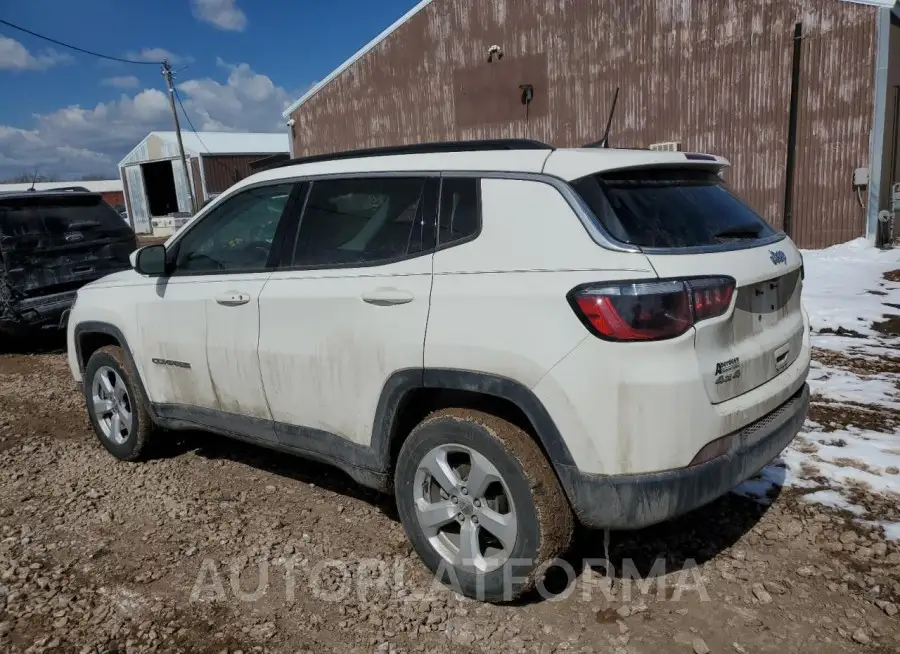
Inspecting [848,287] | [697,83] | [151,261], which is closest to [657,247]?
[151,261]

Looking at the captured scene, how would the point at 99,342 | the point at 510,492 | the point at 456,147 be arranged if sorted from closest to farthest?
1. the point at 510,492
2. the point at 456,147
3. the point at 99,342

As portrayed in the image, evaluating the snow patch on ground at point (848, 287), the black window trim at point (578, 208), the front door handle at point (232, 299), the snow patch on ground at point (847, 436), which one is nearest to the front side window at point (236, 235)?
the front door handle at point (232, 299)

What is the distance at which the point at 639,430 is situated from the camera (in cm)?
238

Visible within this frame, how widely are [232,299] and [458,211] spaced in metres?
1.41

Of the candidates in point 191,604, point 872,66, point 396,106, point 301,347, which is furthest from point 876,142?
point 191,604

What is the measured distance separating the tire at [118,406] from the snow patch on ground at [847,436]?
360 centimetres

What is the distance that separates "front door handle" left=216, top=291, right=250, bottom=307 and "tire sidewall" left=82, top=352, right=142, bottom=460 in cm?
115

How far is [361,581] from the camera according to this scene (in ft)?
10.1

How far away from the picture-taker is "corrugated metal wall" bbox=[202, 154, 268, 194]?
35.2 metres

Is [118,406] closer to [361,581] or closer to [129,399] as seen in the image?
[129,399]

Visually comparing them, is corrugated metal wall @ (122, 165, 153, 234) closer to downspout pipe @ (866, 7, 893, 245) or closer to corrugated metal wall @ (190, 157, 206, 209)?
corrugated metal wall @ (190, 157, 206, 209)

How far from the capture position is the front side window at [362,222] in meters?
3.04

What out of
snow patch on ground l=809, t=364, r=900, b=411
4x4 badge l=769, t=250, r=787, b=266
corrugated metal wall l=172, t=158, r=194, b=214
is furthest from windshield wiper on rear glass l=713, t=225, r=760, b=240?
corrugated metal wall l=172, t=158, r=194, b=214

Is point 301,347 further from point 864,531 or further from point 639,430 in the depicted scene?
point 864,531
